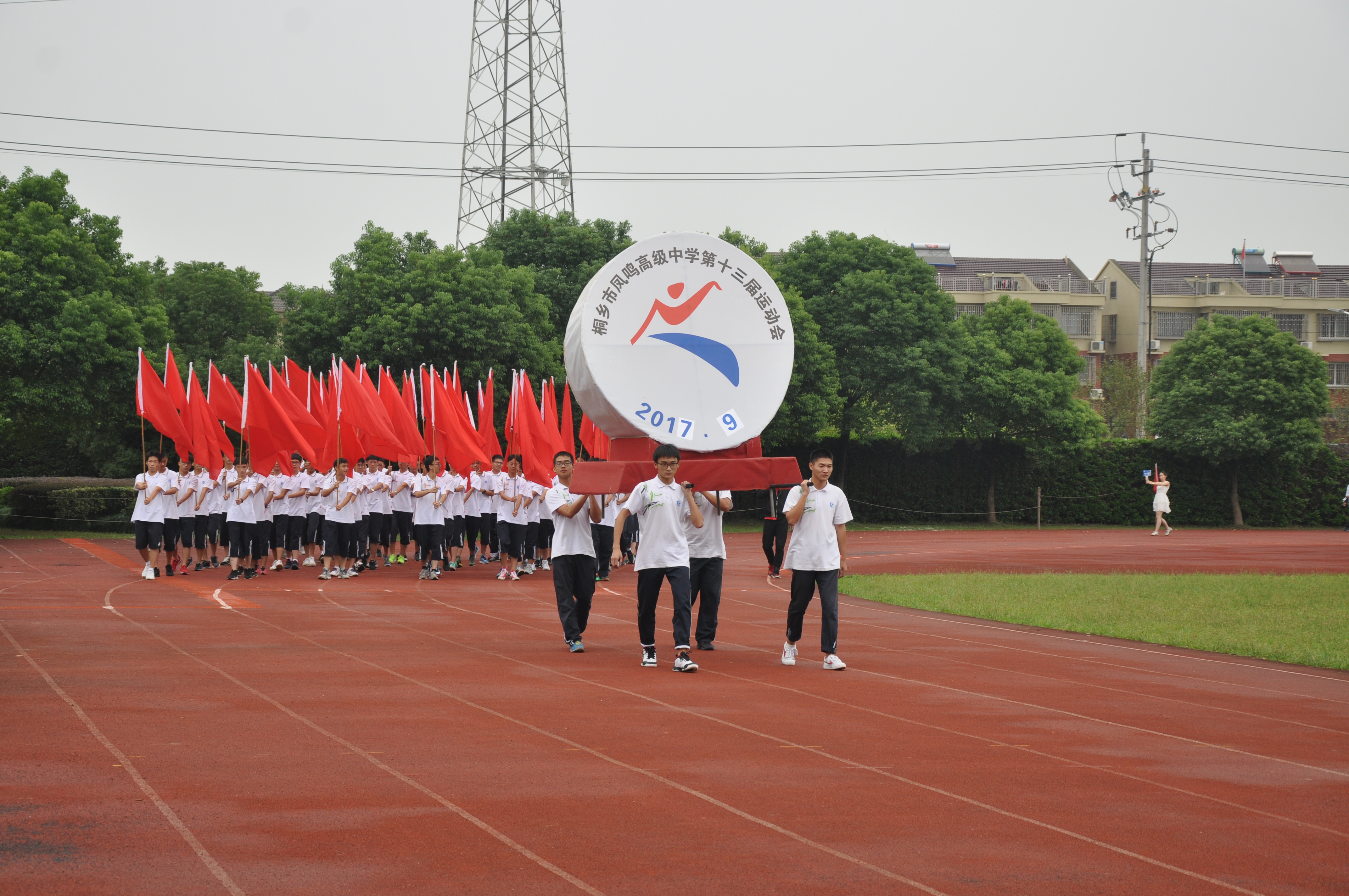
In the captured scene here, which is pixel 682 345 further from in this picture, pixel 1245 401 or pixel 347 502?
pixel 1245 401

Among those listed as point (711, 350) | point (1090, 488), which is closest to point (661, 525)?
point (711, 350)

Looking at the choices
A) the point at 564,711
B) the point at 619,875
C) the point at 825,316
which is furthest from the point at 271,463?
the point at 825,316

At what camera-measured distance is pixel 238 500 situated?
734 inches

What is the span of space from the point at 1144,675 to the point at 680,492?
4056 millimetres

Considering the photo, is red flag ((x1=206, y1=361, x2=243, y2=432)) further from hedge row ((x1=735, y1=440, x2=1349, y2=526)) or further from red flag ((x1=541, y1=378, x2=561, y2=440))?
hedge row ((x1=735, y1=440, x2=1349, y2=526))

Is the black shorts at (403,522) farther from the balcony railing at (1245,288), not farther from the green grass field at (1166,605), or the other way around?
the balcony railing at (1245,288)

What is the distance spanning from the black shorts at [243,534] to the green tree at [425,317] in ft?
38.9

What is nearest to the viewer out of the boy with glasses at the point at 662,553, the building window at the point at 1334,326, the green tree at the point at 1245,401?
the boy with glasses at the point at 662,553

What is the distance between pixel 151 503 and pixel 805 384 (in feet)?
69.5

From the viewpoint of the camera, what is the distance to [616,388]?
946 centimetres

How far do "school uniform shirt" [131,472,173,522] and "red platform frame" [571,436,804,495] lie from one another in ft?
30.8

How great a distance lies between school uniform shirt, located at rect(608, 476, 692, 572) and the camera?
10.0 m

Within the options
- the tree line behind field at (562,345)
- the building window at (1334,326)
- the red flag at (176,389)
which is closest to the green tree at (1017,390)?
the tree line behind field at (562,345)

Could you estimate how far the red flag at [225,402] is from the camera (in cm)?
1919
